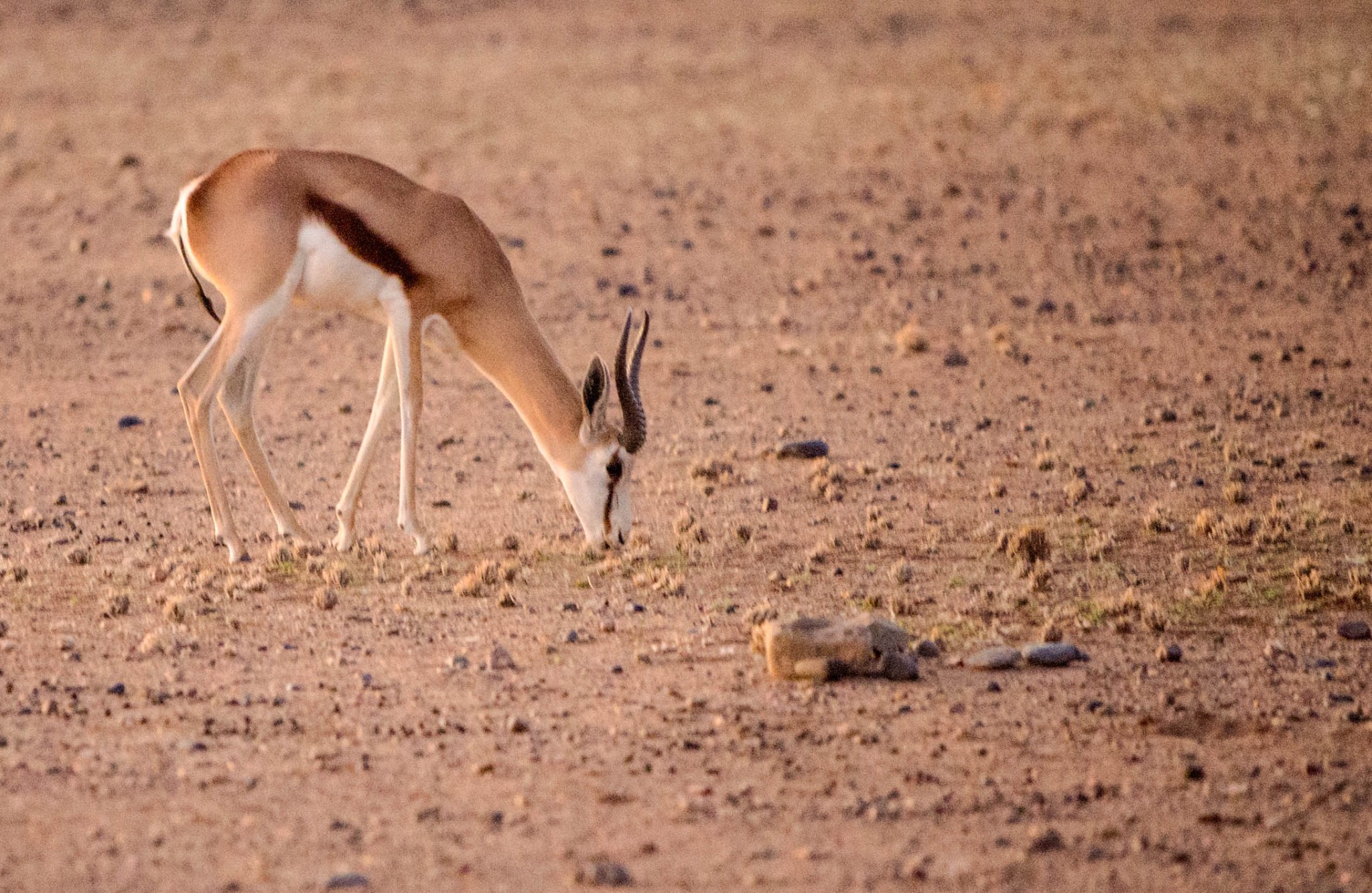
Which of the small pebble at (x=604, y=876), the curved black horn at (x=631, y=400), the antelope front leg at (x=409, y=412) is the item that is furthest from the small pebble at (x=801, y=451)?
the small pebble at (x=604, y=876)

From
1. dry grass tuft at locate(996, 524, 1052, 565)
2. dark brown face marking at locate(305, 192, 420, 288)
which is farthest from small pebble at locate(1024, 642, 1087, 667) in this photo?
dark brown face marking at locate(305, 192, 420, 288)

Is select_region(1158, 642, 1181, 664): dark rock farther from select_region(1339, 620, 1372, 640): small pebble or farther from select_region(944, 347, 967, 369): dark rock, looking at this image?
select_region(944, 347, 967, 369): dark rock

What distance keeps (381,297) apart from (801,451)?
3.08 meters

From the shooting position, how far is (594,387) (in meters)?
8.79

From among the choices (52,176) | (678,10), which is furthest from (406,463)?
(678,10)

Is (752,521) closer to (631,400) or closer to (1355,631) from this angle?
(631,400)

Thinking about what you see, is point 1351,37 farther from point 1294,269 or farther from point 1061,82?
point 1294,269

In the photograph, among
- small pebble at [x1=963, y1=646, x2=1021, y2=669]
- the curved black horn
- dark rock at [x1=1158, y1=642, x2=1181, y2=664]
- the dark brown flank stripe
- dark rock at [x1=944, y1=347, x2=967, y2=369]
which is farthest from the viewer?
dark rock at [x1=944, y1=347, x2=967, y2=369]

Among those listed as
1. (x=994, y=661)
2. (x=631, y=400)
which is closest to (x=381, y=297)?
(x=631, y=400)

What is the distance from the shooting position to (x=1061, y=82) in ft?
78.0

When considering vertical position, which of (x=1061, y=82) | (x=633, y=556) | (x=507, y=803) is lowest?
(x=507, y=803)

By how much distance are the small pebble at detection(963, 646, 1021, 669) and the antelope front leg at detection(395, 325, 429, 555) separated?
294cm

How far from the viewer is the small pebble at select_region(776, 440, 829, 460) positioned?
1079 centimetres

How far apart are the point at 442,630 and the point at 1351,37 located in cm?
2370
